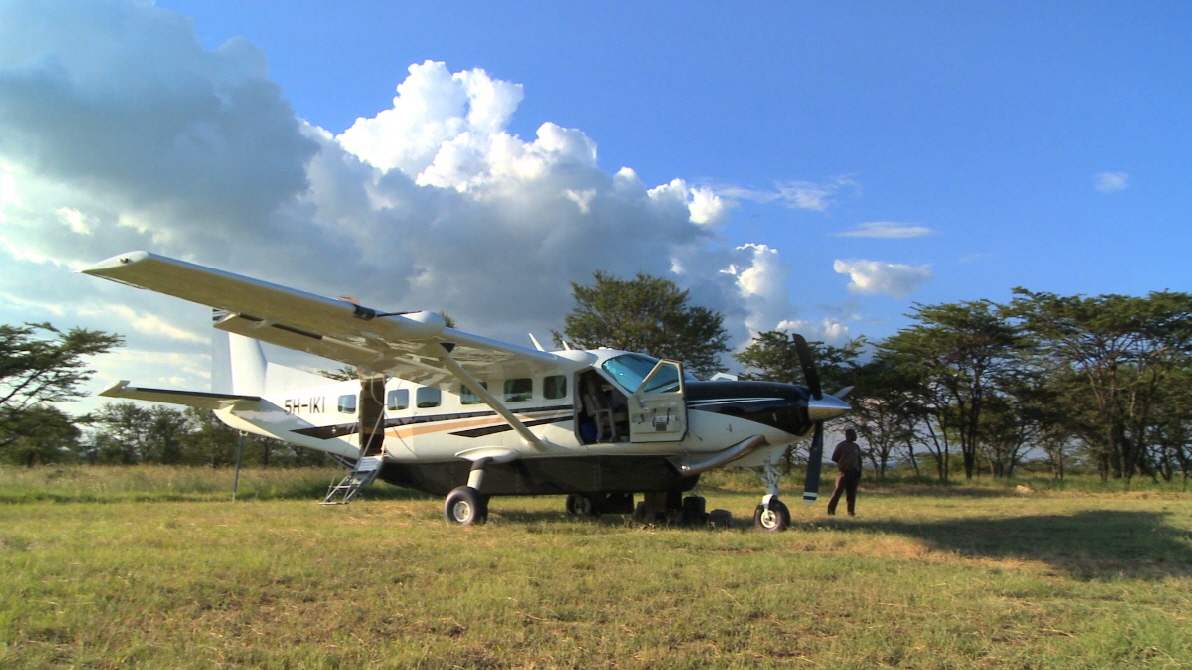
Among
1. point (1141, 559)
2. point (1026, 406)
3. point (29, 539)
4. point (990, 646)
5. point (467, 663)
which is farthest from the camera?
point (1026, 406)

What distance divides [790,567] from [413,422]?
279 inches

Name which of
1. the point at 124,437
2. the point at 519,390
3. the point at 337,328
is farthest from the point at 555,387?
the point at 124,437

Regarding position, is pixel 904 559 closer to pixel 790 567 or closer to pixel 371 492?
pixel 790 567

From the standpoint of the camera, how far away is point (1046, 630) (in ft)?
14.3

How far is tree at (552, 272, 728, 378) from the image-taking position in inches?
1106

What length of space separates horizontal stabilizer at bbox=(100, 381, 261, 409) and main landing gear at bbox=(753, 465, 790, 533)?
30.8 feet

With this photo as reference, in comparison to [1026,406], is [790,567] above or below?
below

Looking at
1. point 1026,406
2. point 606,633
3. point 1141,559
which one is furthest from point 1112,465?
point 606,633

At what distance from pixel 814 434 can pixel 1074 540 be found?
324 centimetres

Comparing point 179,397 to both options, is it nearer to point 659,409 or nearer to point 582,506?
point 582,506

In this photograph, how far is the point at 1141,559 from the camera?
7.34 metres

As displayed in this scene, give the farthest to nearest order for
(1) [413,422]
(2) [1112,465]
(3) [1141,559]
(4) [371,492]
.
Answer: (2) [1112,465]
(4) [371,492]
(1) [413,422]
(3) [1141,559]

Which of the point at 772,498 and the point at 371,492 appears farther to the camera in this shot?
the point at 371,492

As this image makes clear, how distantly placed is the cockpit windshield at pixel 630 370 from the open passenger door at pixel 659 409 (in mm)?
57
